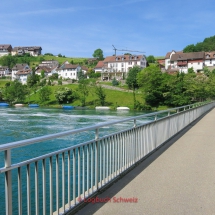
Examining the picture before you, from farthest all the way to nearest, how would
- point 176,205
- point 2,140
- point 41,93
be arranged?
point 41,93, point 2,140, point 176,205

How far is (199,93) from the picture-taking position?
58906 millimetres

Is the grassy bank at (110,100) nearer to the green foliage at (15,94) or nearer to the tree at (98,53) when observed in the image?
the green foliage at (15,94)

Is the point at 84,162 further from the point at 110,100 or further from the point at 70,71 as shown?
the point at 70,71

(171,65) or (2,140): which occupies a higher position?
(171,65)

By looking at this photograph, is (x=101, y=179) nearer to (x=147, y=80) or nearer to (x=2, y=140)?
(x=2, y=140)

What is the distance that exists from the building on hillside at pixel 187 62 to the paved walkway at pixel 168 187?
108103 millimetres

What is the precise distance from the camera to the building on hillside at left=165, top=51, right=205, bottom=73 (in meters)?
114

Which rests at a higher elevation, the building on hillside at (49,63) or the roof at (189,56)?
the building on hillside at (49,63)

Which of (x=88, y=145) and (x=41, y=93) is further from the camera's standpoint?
(x=41, y=93)

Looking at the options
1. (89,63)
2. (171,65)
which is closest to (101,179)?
(171,65)

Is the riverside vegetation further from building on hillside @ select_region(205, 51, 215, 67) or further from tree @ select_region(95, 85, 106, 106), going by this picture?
building on hillside @ select_region(205, 51, 215, 67)

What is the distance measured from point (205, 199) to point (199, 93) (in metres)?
56.7

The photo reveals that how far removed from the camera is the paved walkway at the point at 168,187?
4.35 metres

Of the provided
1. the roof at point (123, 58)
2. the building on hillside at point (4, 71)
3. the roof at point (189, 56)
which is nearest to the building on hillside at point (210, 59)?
the roof at point (189, 56)
